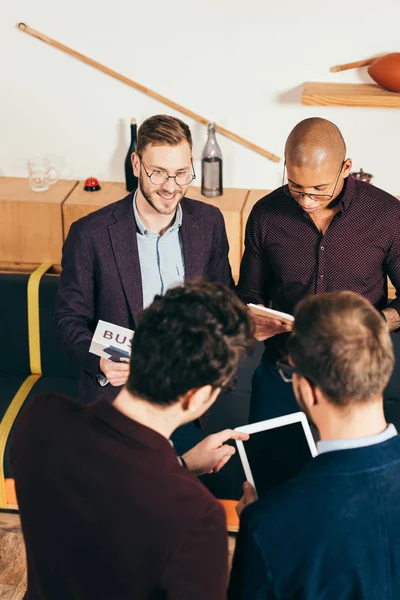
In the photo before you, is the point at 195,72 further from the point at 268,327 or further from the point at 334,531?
the point at 334,531

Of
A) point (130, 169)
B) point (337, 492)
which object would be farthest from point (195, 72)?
point (337, 492)

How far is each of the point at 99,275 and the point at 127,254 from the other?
115 millimetres

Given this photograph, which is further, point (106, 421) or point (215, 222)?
point (215, 222)

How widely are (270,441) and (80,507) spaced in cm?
83

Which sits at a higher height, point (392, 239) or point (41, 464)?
point (392, 239)

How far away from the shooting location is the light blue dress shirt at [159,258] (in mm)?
2445

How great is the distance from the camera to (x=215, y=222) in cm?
254

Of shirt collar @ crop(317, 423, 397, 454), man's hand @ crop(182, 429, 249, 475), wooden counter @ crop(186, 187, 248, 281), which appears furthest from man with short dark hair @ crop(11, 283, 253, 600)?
wooden counter @ crop(186, 187, 248, 281)

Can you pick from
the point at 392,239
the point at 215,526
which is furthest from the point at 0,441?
the point at 215,526

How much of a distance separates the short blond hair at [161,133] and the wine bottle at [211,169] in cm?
130

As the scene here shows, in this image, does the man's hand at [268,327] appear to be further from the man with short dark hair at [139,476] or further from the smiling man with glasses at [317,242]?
the man with short dark hair at [139,476]

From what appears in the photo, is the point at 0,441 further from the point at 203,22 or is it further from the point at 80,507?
the point at 203,22

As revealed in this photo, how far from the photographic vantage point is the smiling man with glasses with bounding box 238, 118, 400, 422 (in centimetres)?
229

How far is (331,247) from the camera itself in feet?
7.88
